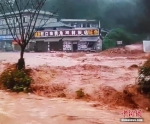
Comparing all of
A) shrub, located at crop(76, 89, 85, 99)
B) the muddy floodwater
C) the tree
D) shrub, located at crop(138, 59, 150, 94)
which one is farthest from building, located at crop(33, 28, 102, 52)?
shrub, located at crop(138, 59, 150, 94)

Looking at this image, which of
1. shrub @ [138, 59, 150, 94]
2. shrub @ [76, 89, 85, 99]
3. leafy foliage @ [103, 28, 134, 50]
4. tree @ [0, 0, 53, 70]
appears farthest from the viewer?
leafy foliage @ [103, 28, 134, 50]

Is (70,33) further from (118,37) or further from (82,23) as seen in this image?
(82,23)

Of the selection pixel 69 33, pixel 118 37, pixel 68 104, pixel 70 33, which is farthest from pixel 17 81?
pixel 118 37

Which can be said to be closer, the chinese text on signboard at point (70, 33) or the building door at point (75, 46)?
the chinese text on signboard at point (70, 33)

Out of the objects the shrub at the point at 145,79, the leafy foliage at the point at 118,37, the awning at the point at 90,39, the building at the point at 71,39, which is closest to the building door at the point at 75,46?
the building at the point at 71,39

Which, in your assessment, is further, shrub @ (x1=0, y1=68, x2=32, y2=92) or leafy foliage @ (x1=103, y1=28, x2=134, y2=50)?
leafy foliage @ (x1=103, y1=28, x2=134, y2=50)

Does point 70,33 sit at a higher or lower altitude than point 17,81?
higher

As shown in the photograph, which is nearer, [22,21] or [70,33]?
[22,21]

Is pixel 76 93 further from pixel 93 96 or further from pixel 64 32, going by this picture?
pixel 64 32

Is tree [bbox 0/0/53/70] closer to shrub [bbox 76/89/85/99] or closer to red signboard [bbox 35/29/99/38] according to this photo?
shrub [bbox 76/89/85/99]

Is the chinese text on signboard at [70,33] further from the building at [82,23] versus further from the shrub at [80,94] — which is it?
the shrub at [80,94]

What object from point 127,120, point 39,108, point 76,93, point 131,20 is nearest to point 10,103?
point 39,108

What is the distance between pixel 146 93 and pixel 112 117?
70.7 inches

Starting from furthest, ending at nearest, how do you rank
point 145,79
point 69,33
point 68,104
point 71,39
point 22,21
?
point 69,33 < point 71,39 < point 22,21 < point 68,104 < point 145,79
